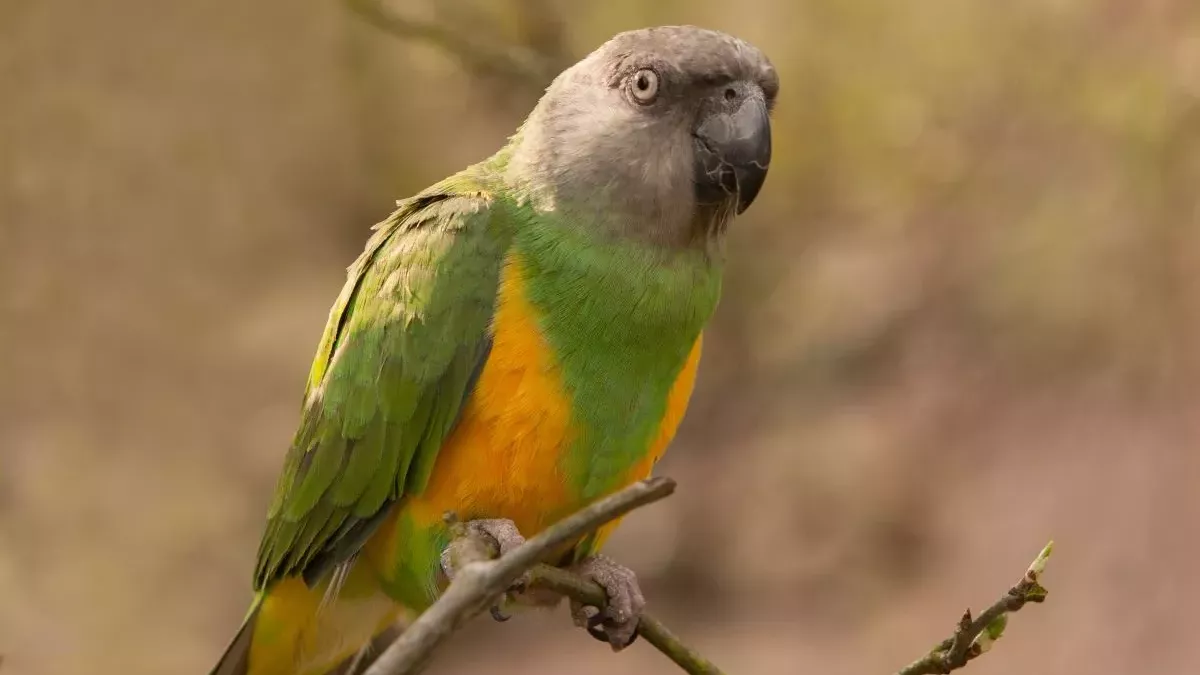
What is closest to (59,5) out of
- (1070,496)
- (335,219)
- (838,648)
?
(335,219)

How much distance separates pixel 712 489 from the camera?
20.2 feet

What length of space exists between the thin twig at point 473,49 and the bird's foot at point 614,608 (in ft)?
5.34

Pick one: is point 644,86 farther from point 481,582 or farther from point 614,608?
point 481,582

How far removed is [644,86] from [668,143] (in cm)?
12

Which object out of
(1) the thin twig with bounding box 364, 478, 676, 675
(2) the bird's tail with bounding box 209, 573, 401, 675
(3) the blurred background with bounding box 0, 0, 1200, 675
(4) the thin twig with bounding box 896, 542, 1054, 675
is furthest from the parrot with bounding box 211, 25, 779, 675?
(3) the blurred background with bounding box 0, 0, 1200, 675

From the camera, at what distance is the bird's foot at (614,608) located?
89.4 inches

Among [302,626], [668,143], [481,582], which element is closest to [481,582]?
[481,582]

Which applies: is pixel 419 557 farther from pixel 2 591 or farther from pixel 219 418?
pixel 219 418

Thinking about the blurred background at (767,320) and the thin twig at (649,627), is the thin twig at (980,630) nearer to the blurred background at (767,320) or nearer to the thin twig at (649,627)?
the thin twig at (649,627)

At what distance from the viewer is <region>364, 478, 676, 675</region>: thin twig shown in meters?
1.09

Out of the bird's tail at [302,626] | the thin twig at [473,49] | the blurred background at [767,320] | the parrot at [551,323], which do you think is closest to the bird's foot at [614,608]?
the parrot at [551,323]

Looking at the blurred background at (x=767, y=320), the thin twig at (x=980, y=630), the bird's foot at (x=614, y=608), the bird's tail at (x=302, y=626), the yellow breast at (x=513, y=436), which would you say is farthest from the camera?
the blurred background at (x=767, y=320)

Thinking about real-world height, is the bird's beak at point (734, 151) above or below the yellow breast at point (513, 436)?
above

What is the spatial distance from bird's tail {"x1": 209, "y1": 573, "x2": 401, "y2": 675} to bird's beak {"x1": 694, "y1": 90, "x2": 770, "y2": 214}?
1115 mm
